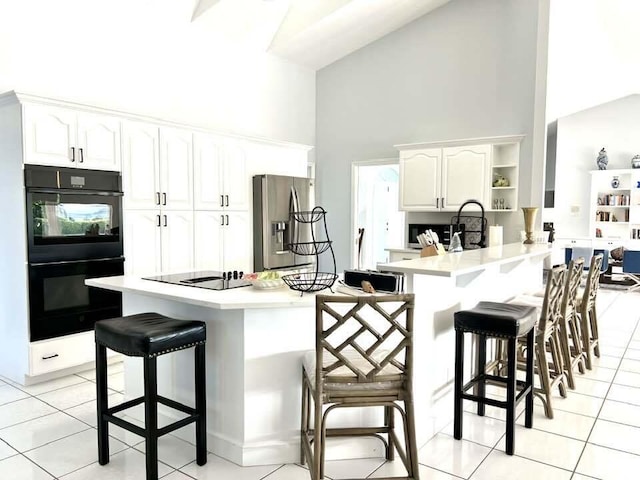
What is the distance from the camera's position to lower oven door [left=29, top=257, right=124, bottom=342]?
3.58 meters

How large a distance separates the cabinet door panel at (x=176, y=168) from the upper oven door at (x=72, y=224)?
0.51m

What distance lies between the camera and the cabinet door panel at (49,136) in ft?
11.4

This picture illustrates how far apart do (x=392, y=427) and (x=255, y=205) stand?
133 inches

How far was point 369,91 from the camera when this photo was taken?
6.84 meters

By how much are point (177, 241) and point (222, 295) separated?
2.28 meters

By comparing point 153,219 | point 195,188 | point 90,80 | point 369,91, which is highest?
point 369,91

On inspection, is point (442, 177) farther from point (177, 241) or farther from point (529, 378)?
point (529, 378)

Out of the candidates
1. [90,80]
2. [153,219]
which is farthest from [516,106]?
[90,80]

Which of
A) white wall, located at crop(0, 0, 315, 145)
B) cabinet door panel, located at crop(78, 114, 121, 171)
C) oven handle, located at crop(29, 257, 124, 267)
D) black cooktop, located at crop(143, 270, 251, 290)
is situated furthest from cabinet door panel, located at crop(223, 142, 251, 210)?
black cooktop, located at crop(143, 270, 251, 290)

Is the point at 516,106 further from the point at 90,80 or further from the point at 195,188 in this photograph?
the point at 90,80

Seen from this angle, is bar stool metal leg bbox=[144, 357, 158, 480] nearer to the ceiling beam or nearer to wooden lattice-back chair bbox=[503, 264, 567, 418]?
wooden lattice-back chair bbox=[503, 264, 567, 418]

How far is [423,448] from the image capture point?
8.63 ft

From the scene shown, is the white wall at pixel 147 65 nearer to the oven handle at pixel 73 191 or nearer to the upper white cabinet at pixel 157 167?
the upper white cabinet at pixel 157 167

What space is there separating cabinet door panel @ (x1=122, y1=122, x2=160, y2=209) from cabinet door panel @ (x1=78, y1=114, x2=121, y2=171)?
0.09 m
